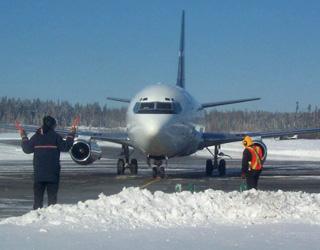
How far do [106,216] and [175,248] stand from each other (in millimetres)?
2690

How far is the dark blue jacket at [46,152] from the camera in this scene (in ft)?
42.8

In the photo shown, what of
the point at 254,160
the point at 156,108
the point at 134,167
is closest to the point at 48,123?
the point at 254,160

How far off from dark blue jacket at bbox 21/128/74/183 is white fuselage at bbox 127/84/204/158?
44.3ft

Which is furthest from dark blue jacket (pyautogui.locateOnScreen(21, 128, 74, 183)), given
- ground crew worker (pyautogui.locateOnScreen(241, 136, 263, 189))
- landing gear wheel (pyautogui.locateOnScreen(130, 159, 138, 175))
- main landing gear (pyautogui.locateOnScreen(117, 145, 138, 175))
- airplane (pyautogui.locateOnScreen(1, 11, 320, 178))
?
landing gear wheel (pyautogui.locateOnScreen(130, 159, 138, 175))

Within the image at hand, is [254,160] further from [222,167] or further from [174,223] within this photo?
[222,167]

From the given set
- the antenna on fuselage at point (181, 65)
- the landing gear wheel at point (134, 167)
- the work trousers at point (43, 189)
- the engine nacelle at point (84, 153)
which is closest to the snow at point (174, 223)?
the work trousers at point (43, 189)

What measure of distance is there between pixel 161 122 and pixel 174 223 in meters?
15.3

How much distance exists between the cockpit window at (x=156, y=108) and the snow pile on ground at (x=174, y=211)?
1349 centimetres

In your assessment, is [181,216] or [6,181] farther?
[6,181]

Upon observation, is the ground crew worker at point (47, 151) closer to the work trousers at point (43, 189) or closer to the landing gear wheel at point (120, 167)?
the work trousers at point (43, 189)

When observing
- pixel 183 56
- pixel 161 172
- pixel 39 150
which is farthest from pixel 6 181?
pixel 183 56

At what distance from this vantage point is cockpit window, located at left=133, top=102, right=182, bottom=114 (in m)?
27.5

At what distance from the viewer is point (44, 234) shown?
10.4 meters

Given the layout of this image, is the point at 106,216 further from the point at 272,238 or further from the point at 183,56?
the point at 183,56
